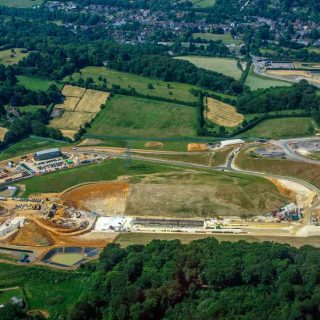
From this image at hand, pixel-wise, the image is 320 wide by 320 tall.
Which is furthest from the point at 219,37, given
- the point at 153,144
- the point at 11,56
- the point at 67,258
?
the point at 67,258

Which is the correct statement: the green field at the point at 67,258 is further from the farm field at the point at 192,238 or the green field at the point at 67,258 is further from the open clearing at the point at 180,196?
the open clearing at the point at 180,196

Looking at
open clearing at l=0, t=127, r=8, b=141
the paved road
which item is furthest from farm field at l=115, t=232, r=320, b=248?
open clearing at l=0, t=127, r=8, b=141

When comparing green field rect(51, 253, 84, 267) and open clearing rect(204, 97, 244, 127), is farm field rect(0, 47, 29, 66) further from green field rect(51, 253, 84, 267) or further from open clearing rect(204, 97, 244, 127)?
green field rect(51, 253, 84, 267)

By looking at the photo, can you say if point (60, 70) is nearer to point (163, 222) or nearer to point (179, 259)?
point (163, 222)

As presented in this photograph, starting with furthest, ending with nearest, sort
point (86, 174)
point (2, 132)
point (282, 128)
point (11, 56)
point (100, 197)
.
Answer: point (11, 56) < point (2, 132) < point (282, 128) < point (86, 174) < point (100, 197)

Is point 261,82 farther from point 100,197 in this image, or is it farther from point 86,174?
point 100,197

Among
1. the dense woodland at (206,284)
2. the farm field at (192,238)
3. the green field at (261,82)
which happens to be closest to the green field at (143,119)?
the green field at (261,82)

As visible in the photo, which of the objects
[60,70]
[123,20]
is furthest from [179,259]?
[123,20]
